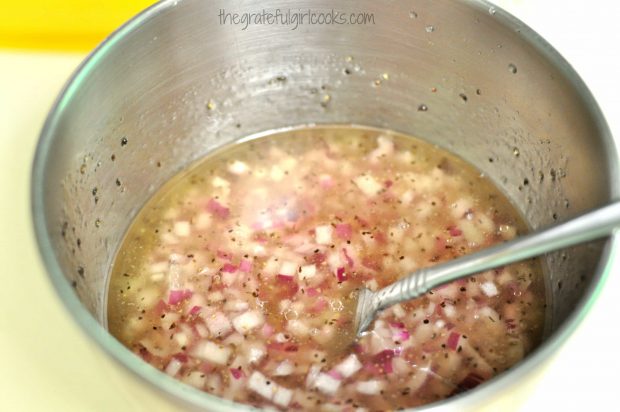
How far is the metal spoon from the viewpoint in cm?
105

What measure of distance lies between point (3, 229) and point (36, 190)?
0.37 metres

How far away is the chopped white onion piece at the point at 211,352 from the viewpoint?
52.1 inches

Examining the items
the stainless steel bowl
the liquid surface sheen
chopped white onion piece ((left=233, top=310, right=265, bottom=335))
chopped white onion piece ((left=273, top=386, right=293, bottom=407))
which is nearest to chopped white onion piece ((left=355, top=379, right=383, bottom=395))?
the liquid surface sheen

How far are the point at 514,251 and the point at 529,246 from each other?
0.08 ft

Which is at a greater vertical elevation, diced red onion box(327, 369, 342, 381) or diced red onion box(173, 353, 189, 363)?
diced red onion box(173, 353, 189, 363)

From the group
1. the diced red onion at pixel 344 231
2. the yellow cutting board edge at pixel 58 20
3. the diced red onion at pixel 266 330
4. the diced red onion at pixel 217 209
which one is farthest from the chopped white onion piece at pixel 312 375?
the yellow cutting board edge at pixel 58 20

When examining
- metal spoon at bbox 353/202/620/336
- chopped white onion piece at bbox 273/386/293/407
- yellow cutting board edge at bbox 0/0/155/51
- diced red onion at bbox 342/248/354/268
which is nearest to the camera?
metal spoon at bbox 353/202/620/336

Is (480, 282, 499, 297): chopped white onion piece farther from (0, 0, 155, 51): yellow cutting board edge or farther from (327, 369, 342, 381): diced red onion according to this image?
(0, 0, 155, 51): yellow cutting board edge

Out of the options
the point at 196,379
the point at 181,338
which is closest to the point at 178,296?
the point at 181,338

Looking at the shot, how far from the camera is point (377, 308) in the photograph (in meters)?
1.30

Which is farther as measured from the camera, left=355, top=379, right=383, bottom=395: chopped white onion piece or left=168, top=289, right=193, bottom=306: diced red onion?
left=168, top=289, right=193, bottom=306: diced red onion

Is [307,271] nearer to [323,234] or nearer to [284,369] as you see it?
[323,234]

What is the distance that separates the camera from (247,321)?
1377 mm

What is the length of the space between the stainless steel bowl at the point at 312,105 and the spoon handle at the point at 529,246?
55 mm
